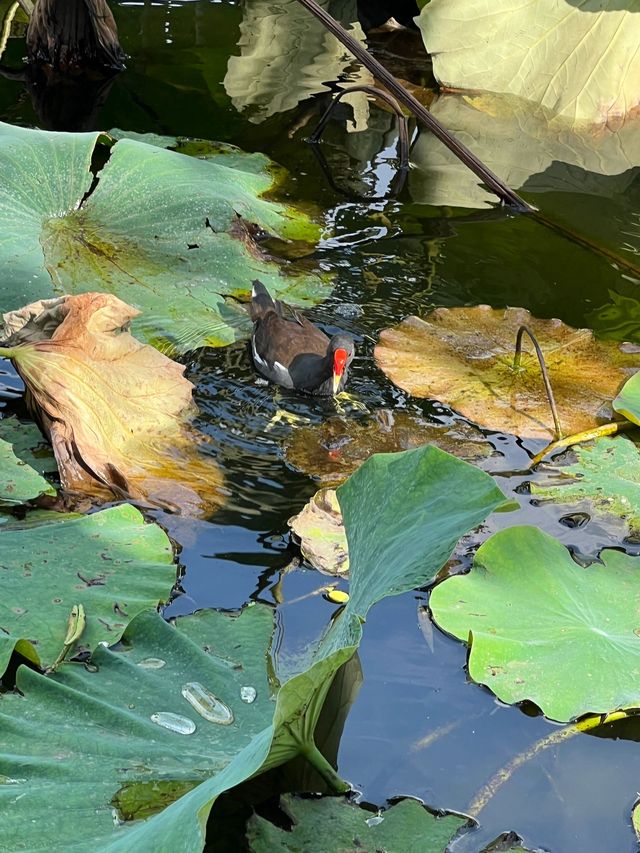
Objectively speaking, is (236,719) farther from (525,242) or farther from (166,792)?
(525,242)

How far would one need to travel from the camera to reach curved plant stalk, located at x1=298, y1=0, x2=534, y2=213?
3.79 metres

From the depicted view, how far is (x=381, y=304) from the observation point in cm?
366

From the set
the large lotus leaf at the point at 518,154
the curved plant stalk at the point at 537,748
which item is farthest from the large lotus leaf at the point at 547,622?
the large lotus leaf at the point at 518,154

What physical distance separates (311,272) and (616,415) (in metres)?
1.27

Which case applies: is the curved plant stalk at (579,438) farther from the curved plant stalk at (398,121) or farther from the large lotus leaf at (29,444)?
the curved plant stalk at (398,121)

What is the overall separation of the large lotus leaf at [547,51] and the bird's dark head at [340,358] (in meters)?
2.64

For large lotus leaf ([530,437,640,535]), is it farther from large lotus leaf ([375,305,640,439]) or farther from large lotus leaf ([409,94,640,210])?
large lotus leaf ([409,94,640,210])

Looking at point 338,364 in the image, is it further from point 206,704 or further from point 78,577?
point 206,704

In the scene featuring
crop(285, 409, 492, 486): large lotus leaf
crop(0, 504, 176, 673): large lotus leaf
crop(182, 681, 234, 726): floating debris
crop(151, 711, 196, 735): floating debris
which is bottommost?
crop(285, 409, 492, 486): large lotus leaf

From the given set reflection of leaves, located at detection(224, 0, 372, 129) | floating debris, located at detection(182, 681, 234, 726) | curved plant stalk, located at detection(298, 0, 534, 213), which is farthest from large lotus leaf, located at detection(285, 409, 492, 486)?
reflection of leaves, located at detection(224, 0, 372, 129)

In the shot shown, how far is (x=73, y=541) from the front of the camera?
7.09 feet

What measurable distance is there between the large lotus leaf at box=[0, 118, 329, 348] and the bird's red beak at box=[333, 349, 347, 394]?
14.0 inches

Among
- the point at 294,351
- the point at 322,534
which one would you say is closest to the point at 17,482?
the point at 322,534

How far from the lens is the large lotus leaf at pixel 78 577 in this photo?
1.94 m
